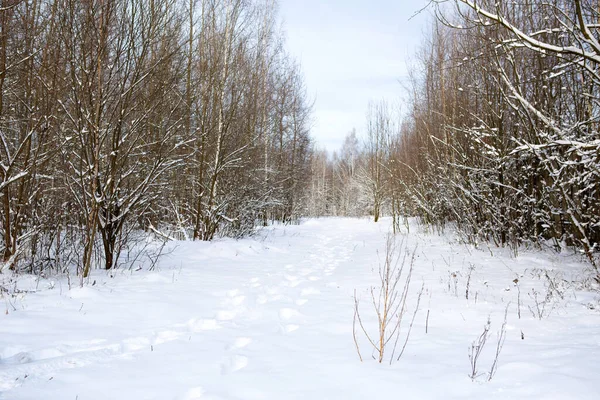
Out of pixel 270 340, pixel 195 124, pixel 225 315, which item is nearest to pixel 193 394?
pixel 270 340

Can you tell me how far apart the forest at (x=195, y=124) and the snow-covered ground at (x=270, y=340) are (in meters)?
1.19

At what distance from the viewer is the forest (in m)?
4.02

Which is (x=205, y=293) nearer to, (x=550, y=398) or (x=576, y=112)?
(x=550, y=398)

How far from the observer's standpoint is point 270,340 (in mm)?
2617

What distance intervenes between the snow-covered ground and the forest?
119cm

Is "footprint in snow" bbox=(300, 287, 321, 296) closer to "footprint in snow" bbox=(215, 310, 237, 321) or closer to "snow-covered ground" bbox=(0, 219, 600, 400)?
"snow-covered ground" bbox=(0, 219, 600, 400)

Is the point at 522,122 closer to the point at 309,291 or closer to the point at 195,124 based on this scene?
the point at 309,291

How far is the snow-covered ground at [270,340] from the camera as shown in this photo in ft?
6.06

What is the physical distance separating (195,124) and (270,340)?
23.7 feet

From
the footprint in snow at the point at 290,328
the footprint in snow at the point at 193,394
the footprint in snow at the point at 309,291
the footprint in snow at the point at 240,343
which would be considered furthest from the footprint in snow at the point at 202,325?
the footprint in snow at the point at 309,291

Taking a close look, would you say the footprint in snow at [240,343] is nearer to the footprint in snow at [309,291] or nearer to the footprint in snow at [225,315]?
the footprint in snow at [225,315]

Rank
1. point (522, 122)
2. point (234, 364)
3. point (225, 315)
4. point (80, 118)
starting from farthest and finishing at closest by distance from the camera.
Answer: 1. point (522, 122)
2. point (80, 118)
3. point (225, 315)
4. point (234, 364)

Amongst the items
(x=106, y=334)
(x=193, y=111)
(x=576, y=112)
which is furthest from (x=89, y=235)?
(x=576, y=112)

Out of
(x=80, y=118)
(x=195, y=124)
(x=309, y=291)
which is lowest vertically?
(x=309, y=291)
